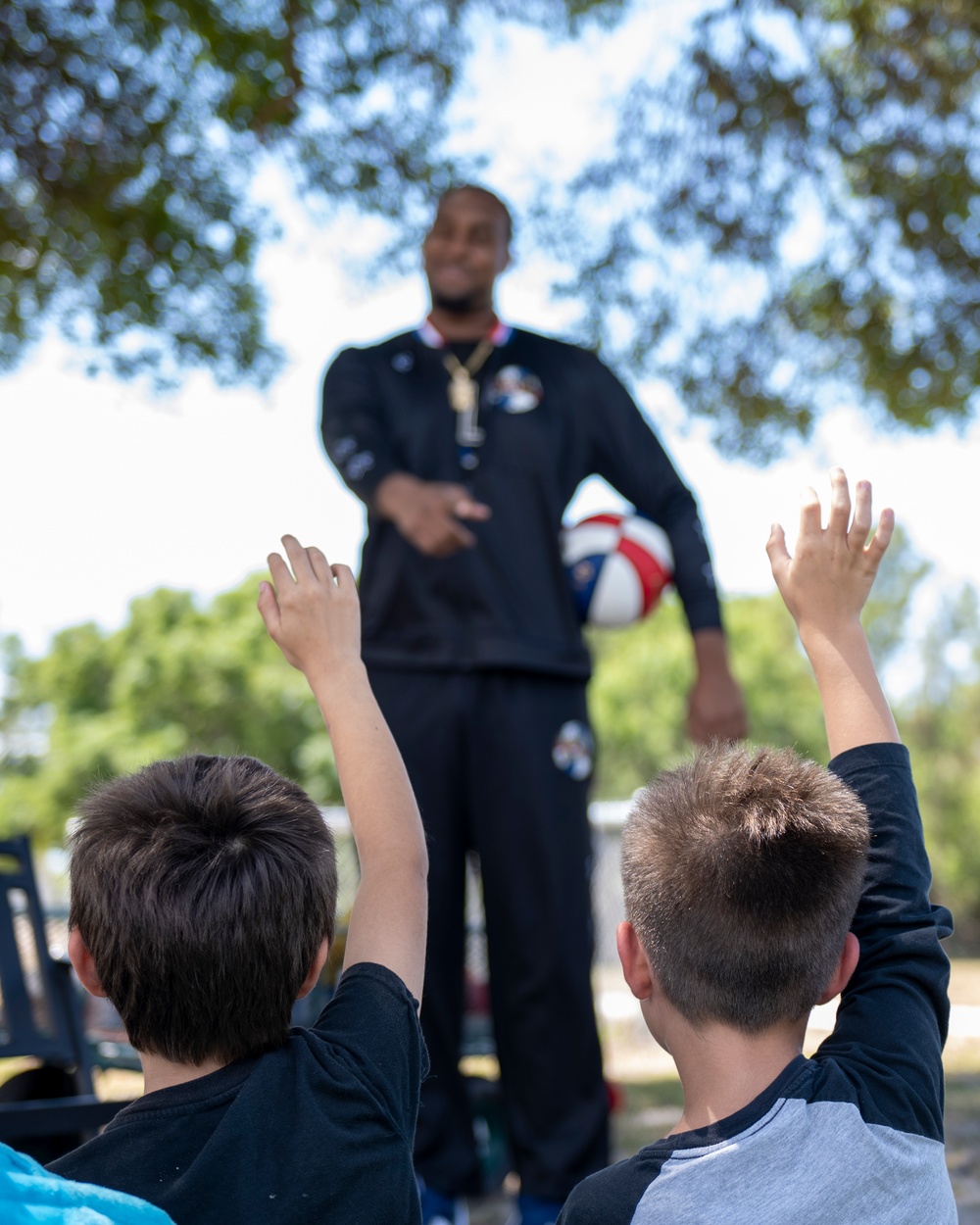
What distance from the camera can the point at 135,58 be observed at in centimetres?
528

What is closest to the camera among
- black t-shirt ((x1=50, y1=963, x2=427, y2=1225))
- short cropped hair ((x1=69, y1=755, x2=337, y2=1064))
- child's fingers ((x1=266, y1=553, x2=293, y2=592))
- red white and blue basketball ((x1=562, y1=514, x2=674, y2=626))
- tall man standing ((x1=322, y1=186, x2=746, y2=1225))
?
black t-shirt ((x1=50, y1=963, x2=427, y2=1225))

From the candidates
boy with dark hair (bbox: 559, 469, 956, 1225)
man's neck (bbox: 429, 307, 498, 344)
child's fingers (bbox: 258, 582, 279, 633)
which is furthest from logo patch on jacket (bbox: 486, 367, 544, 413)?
boy with dark hair (bbox: 559, 469, 956, 1225)

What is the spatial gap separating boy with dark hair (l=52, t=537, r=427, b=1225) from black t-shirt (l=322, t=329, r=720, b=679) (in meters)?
1.38

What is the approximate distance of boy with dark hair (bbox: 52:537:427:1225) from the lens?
1127 millimetres

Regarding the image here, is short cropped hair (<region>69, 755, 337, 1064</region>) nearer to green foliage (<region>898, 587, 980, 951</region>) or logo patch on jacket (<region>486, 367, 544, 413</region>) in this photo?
logo patch on jacket (<region>486, 367, 544, 413</region>)

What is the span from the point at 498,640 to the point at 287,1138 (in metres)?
1.61

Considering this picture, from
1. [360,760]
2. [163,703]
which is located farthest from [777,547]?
[163,703]

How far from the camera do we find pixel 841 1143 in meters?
1.14

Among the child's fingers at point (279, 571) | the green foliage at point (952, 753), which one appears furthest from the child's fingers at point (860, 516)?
the green foliage at point (952, 753)

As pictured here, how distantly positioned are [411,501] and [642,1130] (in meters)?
2.34

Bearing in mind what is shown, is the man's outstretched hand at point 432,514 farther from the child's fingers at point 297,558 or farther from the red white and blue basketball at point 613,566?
the child's fingers at point 297,558

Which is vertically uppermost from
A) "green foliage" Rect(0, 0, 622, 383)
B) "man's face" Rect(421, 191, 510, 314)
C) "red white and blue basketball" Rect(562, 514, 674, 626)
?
"green foliage" Rect(0, 0, 622, 383)

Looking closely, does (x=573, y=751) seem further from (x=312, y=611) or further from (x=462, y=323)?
(x=312, y=611)

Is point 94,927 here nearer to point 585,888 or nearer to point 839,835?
point 839,835
